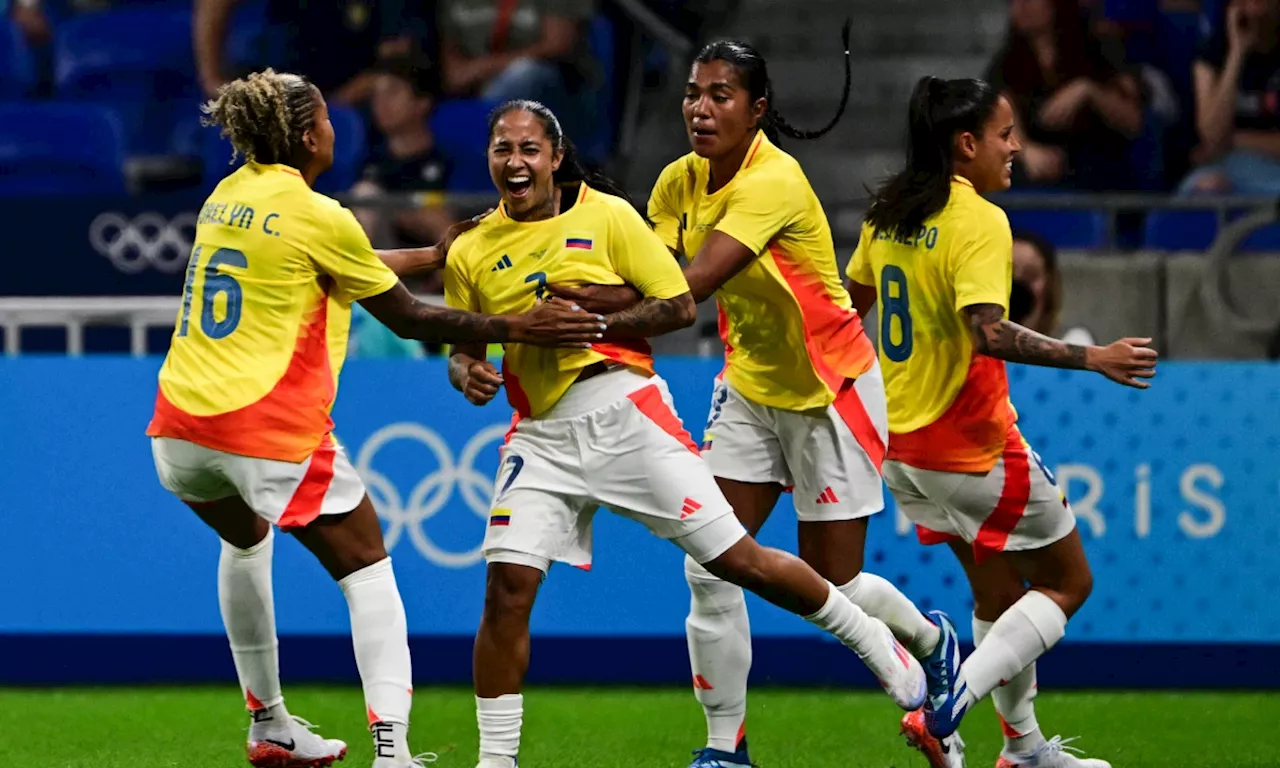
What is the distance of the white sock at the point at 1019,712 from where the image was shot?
578 cm

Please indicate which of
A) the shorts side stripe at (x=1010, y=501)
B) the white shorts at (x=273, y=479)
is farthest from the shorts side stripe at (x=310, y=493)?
the shorts side stripe at (x=1010, y=501)

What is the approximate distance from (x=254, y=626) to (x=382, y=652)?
545 millimetres

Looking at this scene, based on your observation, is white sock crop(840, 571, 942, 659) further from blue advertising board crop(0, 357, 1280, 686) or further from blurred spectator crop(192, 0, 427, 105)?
blurred spectator crop(192, 0, 427, 105)

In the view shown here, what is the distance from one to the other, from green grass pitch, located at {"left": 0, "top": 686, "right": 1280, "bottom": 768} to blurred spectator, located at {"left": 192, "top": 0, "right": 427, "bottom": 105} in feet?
19.3

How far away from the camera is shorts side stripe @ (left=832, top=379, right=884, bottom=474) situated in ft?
18.7

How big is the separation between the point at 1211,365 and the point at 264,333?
437 centimetres

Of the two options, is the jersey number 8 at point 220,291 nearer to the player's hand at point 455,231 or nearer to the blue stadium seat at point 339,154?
the player's hand at point 455,231

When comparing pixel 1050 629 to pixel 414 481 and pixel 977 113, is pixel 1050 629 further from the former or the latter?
pixel 414 481

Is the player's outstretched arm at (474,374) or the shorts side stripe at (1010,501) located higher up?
the player's outstretched arm at (474,374)

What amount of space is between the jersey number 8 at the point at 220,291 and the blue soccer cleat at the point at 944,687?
7.41 ft

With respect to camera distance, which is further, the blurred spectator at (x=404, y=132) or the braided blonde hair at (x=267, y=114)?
the blurred spectator at (x=404, y=132)

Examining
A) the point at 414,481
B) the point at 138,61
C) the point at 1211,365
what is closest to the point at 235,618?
the point at 414,481

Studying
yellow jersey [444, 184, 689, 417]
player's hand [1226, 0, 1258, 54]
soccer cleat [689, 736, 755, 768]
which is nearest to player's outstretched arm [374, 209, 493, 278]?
yellow jersey [444, 184, 689, 417]

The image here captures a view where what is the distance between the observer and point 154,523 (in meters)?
7.84
